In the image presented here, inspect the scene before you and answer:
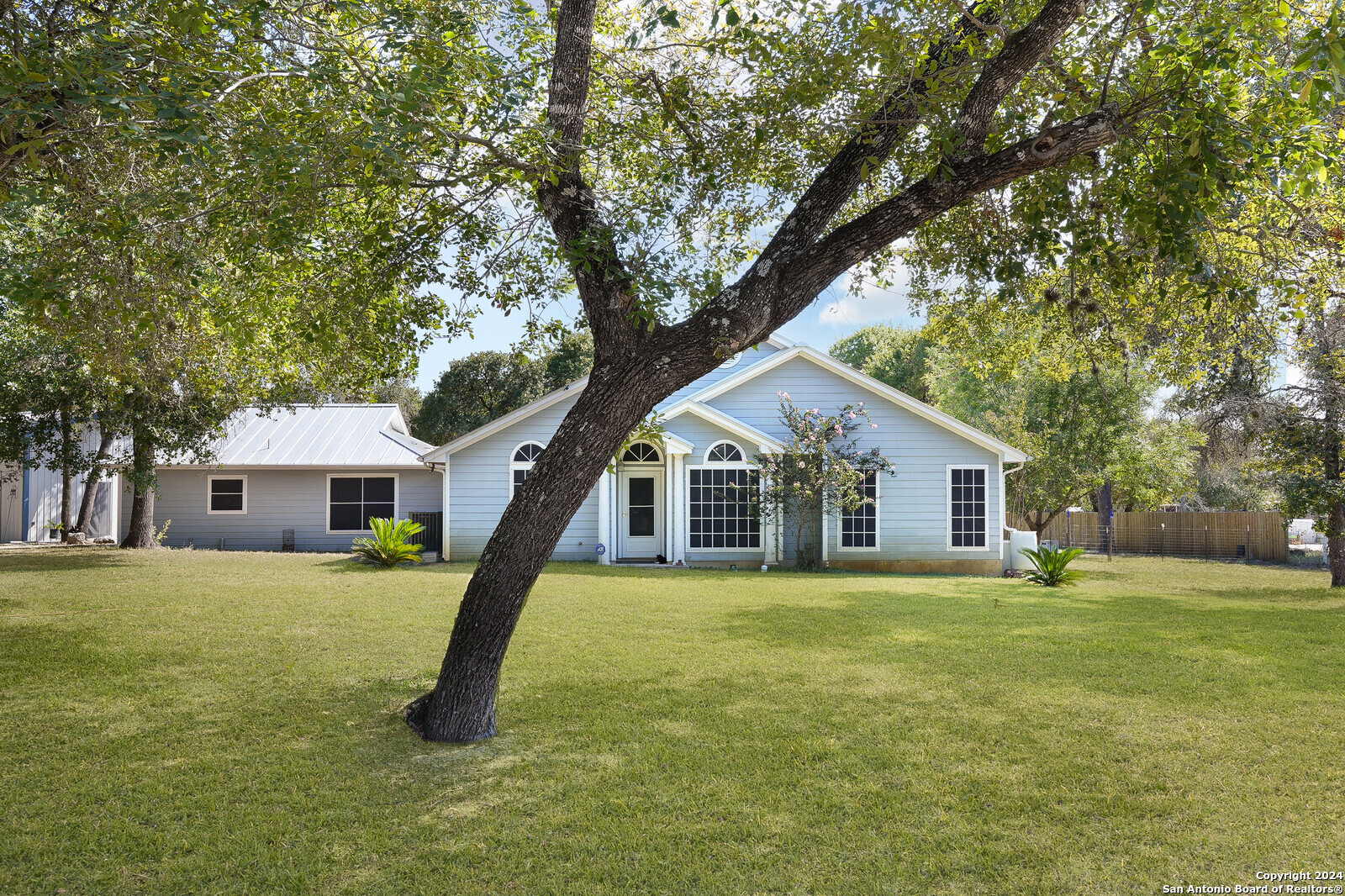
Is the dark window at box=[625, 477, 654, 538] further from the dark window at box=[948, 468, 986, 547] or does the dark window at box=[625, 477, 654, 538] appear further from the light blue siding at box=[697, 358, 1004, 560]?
the dark window at box=[948, 468, 986, 547]

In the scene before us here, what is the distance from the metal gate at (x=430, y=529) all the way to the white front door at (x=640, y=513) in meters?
5.28

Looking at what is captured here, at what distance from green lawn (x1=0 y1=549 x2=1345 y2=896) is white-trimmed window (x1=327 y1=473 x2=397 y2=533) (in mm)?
11114

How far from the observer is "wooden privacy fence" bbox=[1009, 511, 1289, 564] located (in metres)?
24.6

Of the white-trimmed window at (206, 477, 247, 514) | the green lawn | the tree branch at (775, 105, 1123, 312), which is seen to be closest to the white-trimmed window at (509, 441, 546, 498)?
the green lawn

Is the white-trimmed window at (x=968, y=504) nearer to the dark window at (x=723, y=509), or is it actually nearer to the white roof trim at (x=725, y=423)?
the white roof trim at (x=725, y=423)

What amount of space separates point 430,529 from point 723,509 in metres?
7.81

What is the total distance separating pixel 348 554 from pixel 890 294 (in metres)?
15.0

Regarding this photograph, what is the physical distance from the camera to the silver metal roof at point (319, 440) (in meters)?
20.4

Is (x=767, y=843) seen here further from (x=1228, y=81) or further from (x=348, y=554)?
(x=348, y=554)

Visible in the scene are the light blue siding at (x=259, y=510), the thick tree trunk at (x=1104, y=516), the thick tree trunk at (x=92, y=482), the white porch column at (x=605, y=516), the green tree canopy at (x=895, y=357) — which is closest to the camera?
the thick tree trunk at (x=92, y=482)

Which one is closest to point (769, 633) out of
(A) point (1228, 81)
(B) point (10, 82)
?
(A) point (1228, 81)

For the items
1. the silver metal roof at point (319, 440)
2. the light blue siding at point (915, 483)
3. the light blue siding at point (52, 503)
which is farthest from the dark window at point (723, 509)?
the light blue siding at point (52, 503)

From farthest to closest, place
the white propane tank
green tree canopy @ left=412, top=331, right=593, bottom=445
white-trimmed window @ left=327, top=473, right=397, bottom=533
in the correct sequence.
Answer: green tree canopy @ left=412, top=331, right=593, bottom=445, white-trimmed window @ left=327, top=473, right=397, bottom=533, the white propane tank

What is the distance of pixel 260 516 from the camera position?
20.8 meters
